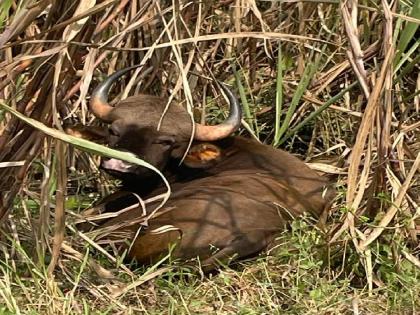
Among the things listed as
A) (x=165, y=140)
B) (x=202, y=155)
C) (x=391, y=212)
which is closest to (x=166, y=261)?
(x=391, y=212)

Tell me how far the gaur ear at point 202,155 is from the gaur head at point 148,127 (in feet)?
0.07

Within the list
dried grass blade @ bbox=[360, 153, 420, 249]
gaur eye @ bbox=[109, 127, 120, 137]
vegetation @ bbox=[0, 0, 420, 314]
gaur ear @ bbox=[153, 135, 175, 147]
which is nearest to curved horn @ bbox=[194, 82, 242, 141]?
gaur ear @ bbox=[153, 135, 175, 147]

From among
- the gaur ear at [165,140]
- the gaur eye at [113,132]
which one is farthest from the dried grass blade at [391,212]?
the gaur eye at [113,132]

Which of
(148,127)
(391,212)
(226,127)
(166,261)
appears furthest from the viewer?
(226,127)

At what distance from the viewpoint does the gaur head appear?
490 cm

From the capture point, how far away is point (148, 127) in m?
5.01

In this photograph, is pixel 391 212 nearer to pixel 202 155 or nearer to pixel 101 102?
pixel 202 155

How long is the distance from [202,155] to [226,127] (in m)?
0.21

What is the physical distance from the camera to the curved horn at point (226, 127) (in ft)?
16.5

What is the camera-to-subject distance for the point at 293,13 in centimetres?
577

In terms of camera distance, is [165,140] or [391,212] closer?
[391,212]

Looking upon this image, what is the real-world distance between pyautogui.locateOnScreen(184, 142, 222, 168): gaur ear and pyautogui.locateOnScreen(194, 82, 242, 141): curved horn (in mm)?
44

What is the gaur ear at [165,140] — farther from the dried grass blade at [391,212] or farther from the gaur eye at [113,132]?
the dried grass blade at [391,212]

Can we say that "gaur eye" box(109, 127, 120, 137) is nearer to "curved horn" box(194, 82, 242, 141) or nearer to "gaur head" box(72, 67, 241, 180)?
"gaur head" box(72, 67, 241, 180)
